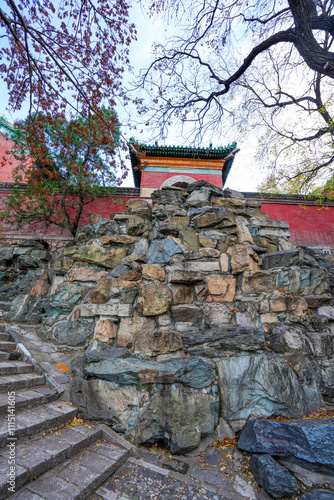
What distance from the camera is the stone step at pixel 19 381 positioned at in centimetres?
215

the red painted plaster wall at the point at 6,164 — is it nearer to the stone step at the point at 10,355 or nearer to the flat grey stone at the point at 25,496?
the stone step at the point at 10,355

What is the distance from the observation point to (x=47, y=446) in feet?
5.59

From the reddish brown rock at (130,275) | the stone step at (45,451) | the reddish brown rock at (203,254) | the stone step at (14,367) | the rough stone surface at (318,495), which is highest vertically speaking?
the reddish brown rock at (203,254)

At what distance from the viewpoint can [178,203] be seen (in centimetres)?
410

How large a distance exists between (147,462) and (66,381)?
1114mm

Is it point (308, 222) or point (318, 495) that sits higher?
point (308, 222)

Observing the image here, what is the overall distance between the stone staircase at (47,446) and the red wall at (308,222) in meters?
9.26

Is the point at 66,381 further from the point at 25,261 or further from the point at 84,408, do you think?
the point at 25,261

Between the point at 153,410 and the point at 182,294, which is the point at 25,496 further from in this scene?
the point at 182,294

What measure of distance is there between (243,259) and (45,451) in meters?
2.74

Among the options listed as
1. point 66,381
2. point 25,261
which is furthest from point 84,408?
point 25,261

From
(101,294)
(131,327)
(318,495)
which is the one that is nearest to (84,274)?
(101,294)

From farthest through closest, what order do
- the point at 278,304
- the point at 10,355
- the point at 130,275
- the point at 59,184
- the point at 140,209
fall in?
the point at 59,184, the point at 140,209, the point at 130,275, the point at 278,304, the point at 10,355

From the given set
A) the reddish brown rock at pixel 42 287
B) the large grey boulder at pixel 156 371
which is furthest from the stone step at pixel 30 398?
the reddish brown rock at pixel 42 287
